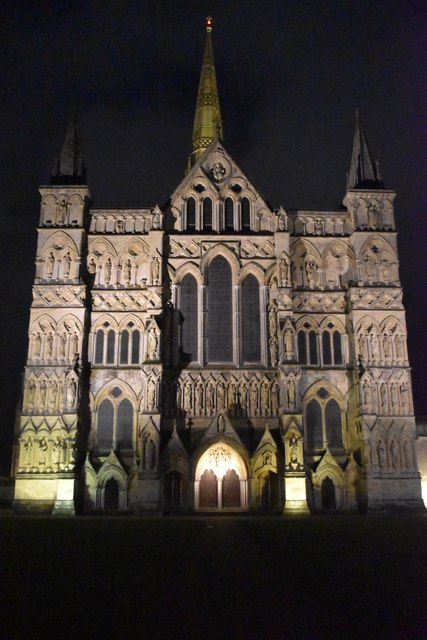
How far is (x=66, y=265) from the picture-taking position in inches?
1481

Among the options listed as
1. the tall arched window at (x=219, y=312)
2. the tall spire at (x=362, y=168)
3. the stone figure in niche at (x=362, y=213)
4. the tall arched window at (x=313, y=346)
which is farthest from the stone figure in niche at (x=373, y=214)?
the tall arched window at (x=219, y=312)

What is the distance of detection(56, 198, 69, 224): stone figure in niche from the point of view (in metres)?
38.7

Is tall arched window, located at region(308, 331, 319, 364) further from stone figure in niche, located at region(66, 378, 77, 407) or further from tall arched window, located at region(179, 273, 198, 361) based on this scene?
stone figure in niche, located at region(66, 378, 77, 407)

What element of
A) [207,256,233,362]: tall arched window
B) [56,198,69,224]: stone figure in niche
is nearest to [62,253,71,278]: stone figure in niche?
[56,198,69,224]: stone figure in niche

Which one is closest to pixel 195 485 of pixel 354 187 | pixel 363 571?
pixel 354 187

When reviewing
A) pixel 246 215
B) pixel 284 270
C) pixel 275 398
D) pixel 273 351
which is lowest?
pixel 275 398

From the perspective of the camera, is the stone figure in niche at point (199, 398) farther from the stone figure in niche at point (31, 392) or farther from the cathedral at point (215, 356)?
the stone figure in niche at point (31, 392)

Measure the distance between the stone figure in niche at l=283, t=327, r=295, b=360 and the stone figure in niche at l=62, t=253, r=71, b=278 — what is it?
1256cm

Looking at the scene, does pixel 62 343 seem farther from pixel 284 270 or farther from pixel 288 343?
pixel 284 270

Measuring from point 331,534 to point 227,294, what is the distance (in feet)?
69.5

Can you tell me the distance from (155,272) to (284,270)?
7.12m

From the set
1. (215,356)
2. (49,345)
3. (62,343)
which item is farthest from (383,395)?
(49,345)

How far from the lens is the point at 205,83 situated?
55.6 metres

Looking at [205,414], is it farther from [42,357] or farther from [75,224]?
[75,224]
